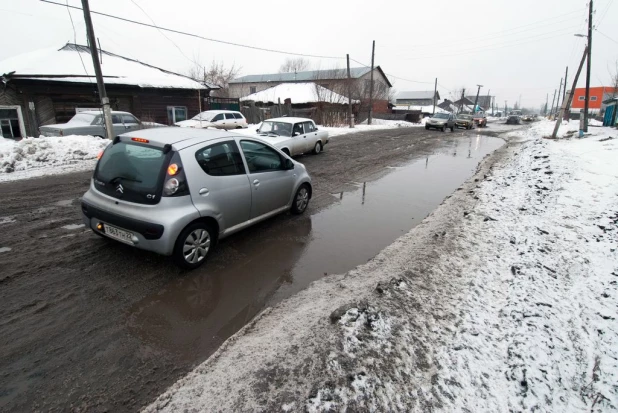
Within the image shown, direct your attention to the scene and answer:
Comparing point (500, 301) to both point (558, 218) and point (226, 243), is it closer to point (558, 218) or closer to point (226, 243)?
point (558, 218)

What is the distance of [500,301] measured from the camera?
137 inches

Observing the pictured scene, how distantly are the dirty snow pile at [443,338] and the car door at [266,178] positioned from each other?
161cm

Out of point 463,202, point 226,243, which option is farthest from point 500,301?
point 463,202

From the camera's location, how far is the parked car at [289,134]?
11914 millimetres

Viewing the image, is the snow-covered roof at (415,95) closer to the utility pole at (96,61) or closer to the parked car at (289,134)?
the parked car at (289,134)

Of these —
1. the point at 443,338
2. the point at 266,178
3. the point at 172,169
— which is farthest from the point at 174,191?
the point at 443,338

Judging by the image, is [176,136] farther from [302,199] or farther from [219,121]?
[219,121]

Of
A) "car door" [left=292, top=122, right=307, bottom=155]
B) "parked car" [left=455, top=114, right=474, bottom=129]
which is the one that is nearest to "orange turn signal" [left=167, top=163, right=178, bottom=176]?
"car door" [left=292, top=122, right=307, bottom=155]

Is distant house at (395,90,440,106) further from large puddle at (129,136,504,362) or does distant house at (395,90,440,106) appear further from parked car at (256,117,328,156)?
large puddle at (129,136,504,362)

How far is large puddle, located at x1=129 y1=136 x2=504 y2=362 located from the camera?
3.13 m

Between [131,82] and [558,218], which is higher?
[131,82]

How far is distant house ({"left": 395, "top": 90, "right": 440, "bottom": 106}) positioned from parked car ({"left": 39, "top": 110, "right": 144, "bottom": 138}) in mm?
86389

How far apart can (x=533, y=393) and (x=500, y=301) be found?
1.18m

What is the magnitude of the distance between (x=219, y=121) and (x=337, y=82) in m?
22.6
